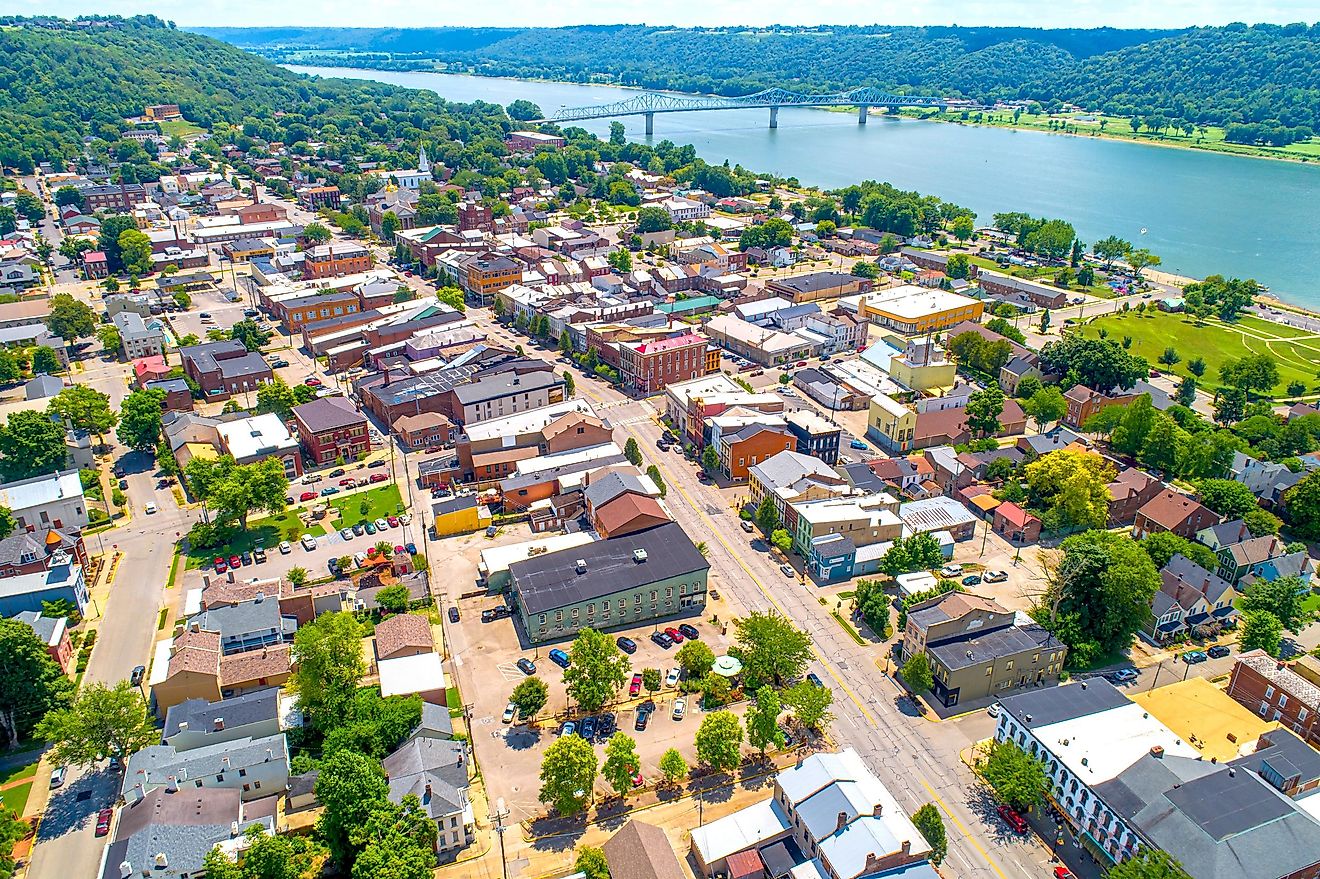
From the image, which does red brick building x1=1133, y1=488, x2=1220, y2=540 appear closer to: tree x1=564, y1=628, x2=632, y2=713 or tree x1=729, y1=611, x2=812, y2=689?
tree x1=729, y1=611, x2=812, y2=689

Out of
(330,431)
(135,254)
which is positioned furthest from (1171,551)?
(135,254)

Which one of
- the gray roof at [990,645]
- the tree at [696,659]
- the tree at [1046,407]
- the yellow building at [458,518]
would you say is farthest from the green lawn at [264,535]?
the tree at [1046,407]

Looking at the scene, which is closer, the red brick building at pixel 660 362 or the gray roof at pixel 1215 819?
the gray roof at pixel 1215 819

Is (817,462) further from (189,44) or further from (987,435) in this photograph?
(189,44)

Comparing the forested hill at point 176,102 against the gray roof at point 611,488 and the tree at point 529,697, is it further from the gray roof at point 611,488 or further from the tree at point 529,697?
the tree at point 529,697

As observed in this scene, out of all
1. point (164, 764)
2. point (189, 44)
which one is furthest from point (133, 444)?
point (189, 44)

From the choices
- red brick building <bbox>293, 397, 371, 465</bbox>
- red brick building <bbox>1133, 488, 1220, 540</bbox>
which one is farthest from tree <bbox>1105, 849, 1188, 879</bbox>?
red brick building <bbox>293, 397, 371, 465</bbox>
